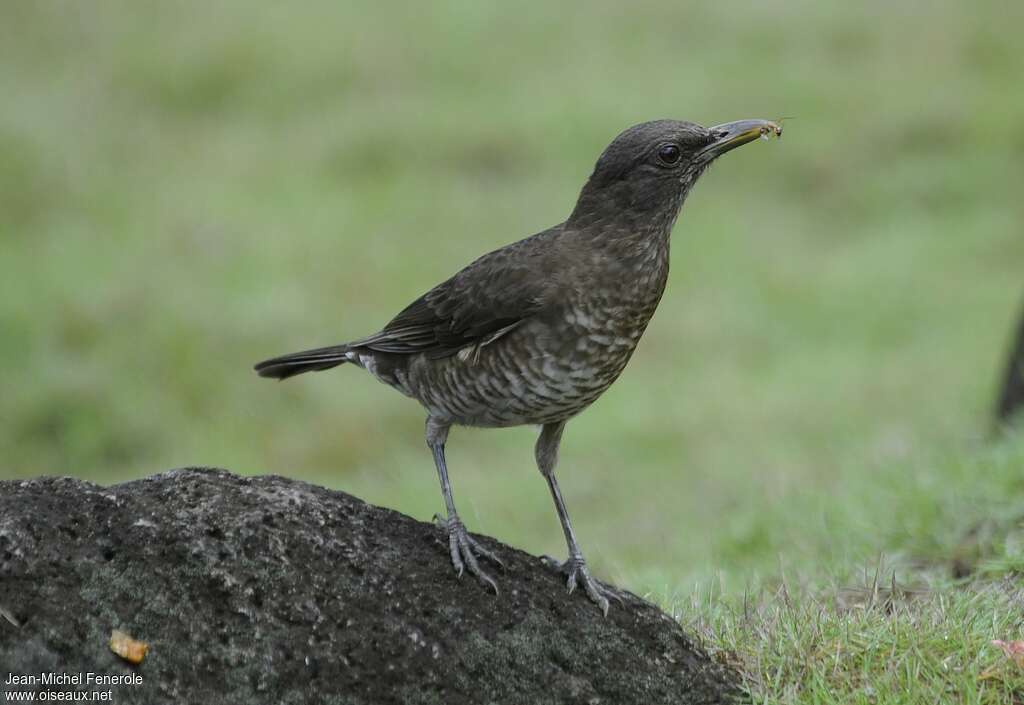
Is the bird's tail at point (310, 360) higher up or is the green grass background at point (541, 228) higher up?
the green grass background at point (541, 228)

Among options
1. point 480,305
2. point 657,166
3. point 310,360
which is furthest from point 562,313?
point 310,360

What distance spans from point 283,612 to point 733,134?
2.09m

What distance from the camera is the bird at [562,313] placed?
3896 mm

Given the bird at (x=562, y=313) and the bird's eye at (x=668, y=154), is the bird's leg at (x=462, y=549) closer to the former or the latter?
the bird at (x=562, y=313)

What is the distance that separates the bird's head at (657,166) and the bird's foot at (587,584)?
1.09 metres

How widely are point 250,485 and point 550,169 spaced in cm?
930

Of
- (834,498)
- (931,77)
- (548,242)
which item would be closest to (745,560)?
(834,498)

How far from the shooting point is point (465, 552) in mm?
3693

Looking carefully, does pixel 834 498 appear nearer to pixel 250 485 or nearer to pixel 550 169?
pixel 250 485

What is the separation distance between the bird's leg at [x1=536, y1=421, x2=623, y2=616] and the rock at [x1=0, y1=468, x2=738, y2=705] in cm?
6

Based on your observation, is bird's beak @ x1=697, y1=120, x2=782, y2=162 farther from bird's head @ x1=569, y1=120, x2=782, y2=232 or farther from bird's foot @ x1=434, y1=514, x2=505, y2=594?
bird's foot @ x1=434, y1=514, x2=505, y2=594

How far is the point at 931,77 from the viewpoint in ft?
47.1

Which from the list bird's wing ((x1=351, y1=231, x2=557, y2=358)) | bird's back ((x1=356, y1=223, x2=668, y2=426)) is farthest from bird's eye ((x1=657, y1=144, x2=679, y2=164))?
bird's wing ((x1=351, y1=231, x2=557, y2=358))

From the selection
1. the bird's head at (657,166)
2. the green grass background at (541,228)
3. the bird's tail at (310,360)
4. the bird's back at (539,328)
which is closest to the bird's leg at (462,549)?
the bird's back at (539,328)
